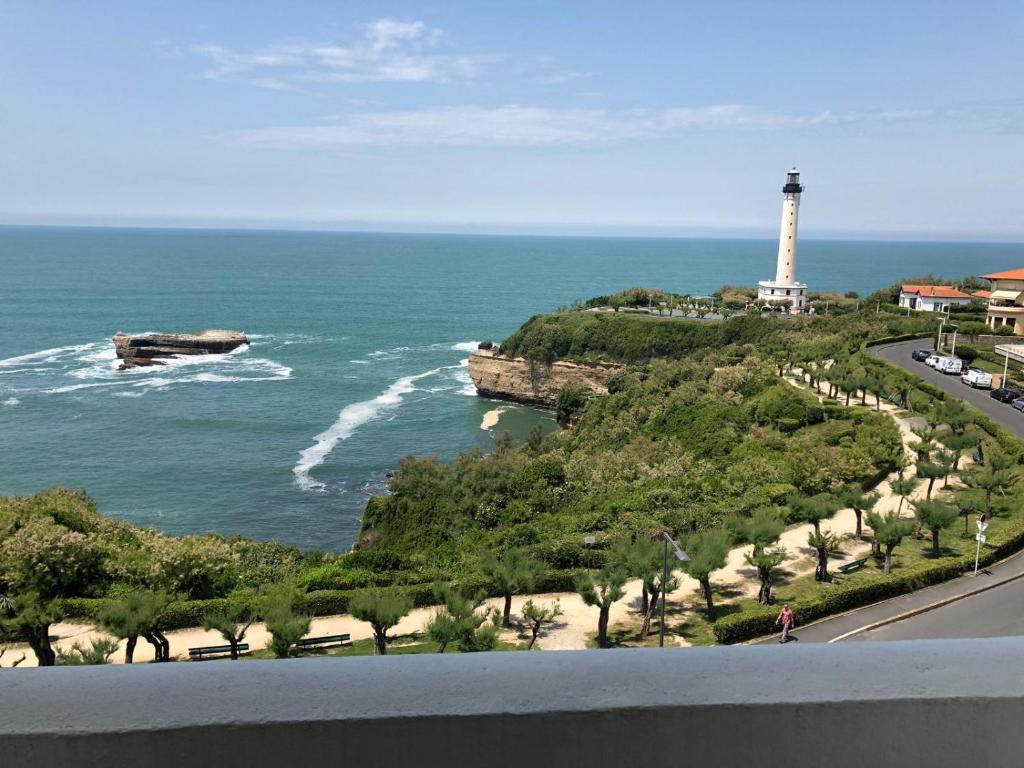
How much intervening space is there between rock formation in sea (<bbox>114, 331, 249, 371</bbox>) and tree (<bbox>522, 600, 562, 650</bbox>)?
64051 mm

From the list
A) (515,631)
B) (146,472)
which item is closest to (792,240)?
(146,472)

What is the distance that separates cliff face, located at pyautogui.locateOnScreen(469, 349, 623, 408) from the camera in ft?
218

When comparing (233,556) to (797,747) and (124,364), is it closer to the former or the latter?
(797,747)

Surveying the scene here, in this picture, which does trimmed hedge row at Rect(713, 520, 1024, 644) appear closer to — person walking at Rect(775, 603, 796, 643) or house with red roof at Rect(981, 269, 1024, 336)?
person walking at Rect(775, 603, 796, 643)

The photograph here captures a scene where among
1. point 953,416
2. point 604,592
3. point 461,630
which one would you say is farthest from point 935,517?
point 461,630

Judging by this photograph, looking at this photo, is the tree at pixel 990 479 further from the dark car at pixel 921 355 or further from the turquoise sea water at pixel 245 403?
the turquoise sea water at pixel 245 403

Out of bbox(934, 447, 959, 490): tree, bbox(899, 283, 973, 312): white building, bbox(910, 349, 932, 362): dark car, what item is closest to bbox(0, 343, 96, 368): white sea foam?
bbox(910, 349, 932, 362): dark car

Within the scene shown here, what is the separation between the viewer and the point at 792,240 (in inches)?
3307

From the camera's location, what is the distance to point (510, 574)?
19.9 metres

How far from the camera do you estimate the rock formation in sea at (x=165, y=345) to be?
74.8m

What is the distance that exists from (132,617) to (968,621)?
61.5 ft

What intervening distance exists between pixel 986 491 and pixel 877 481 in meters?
4.61

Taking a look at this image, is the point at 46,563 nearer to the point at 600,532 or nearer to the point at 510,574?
the point at 510,574

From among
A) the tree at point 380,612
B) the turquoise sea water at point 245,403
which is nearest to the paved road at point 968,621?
the tree at point 380,612
